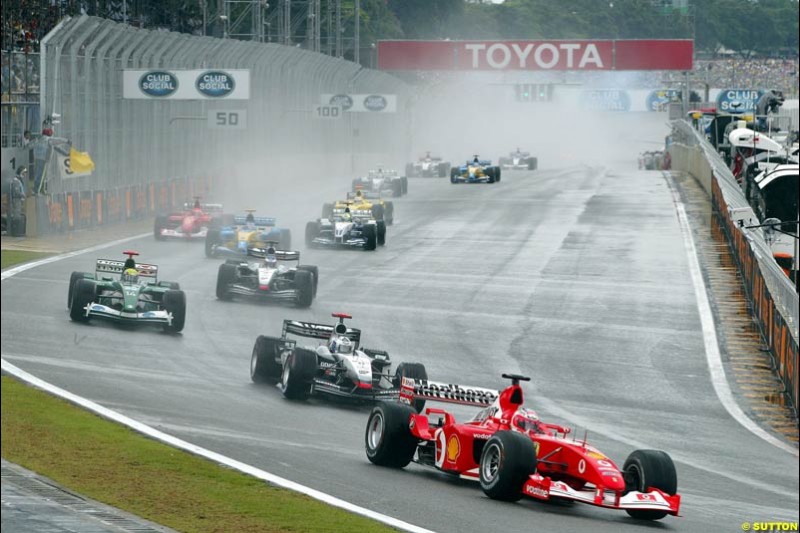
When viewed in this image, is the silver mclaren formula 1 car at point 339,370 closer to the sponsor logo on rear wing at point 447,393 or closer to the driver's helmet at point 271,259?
the sponsor logo on rear wing at point 447,393

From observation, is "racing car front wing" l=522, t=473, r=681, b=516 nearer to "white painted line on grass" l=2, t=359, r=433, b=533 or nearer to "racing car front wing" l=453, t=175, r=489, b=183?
"white painted line on grass" l=2, t=359, r=433, b=533

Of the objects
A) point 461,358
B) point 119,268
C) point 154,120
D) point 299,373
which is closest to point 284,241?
point 119,268

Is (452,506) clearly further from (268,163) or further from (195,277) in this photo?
(268,163)

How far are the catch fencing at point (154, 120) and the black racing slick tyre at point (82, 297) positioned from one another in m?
11.9

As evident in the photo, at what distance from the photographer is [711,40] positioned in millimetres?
17938

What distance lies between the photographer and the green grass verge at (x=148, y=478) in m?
12.2

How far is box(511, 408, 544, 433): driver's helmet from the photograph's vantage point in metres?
14.1

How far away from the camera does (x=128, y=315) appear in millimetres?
22547

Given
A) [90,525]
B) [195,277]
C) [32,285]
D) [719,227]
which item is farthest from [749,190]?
[90,525]

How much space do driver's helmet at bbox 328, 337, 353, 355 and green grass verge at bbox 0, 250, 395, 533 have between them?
11.7 ft

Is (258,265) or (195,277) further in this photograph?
(195,277)

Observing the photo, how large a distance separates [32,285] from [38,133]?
9259 millimetres

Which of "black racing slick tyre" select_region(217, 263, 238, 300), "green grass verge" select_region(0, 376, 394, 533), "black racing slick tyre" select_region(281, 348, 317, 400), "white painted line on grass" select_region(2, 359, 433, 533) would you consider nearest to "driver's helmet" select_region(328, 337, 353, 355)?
"black racing slick tyre" select_region(281, 348, 317, 400)

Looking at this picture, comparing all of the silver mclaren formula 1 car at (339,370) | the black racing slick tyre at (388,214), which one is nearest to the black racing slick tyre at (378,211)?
the black racing slick tyre at (388,214)
